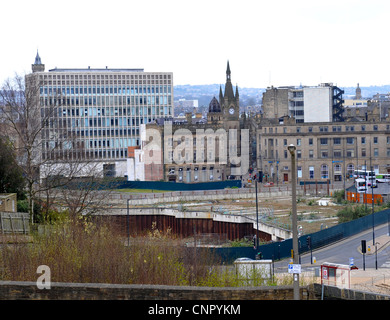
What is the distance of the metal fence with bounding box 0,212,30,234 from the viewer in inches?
1504

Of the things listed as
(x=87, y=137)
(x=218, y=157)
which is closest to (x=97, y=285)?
(x=218, y=157)

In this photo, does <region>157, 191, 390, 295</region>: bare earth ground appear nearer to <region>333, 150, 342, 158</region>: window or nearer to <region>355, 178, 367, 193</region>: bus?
<region>355, 178, 367, 193</region>: bus

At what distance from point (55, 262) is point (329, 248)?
91.9 feet

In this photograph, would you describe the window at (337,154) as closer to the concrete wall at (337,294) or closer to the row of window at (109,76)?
the row of window at (109,76)

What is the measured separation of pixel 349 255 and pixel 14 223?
22265mm

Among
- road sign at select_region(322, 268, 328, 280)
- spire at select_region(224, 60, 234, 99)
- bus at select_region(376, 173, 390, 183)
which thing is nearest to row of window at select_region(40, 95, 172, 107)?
spire at select_region(224, 60, 234, 99)

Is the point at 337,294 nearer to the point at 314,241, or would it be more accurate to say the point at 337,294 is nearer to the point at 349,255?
the point at 349,255

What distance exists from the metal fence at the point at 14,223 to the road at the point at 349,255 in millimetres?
15099

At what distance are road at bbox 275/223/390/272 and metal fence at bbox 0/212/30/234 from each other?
15.1 m

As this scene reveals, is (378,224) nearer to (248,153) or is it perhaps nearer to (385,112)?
(248,153)

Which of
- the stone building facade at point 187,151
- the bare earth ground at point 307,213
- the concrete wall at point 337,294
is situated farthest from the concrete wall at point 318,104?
the concrete wall at point 337,294

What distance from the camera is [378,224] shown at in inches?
2329

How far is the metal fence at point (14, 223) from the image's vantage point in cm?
3821

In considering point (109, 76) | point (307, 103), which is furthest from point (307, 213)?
point (109, 76)
